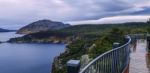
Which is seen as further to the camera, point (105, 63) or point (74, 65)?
point (105, 63)

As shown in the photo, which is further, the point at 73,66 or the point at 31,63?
the point at 31,63

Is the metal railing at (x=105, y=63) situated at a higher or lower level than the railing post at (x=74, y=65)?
lower

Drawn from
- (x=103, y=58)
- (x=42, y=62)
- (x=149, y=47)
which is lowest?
(x=42, y=62)

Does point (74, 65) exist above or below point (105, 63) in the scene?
above

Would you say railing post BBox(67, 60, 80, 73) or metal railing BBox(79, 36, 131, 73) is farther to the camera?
metal railing BBox(79, 36, 131, 73)

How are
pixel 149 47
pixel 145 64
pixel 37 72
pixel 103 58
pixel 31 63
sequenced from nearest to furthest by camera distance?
pixel 103 58 → pixel 145 64 → pixel 149 47 → pixel 37 72 → pixel 31 63

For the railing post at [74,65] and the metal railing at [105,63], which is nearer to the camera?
the railing post at [74,65]

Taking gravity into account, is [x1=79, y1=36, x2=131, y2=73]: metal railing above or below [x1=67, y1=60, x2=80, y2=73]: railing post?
below

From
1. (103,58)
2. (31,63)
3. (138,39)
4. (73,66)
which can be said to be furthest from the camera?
(31,63)

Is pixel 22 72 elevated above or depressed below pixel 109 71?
below

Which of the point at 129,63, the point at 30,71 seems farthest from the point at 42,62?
the point at 129,63

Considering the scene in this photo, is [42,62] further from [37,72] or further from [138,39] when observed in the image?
[138,39]
